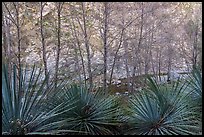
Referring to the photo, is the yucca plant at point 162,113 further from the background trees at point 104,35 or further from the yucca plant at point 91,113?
the background trees at point 104,35

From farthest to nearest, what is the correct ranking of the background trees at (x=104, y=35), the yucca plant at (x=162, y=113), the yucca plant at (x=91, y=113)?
the background trees at (x=104, y=35)
the yucca plant at (x=91, y=113)
the yucca plant at (x=162, y=113)

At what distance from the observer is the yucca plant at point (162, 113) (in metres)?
3.27

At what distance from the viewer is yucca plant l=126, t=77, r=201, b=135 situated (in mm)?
3268

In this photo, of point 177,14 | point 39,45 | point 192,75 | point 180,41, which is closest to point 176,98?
point 192,75

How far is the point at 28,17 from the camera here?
924 centimetres

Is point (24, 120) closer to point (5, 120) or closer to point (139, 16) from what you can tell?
point (5, 120)

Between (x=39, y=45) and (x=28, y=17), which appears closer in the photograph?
(x=28, y=17)

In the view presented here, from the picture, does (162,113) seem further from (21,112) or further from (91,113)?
(21,112)

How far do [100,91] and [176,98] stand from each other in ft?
2.98

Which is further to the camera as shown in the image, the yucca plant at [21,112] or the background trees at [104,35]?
the background trees at [104,35]

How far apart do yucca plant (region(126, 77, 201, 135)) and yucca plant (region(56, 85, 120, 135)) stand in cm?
23

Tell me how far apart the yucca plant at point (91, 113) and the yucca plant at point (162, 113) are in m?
0.23

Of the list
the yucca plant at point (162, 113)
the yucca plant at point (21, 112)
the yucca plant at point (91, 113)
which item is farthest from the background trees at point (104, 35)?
the yucca plant at point (21, 112)

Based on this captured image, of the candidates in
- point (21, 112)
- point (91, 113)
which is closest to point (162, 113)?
point (91, 113)
